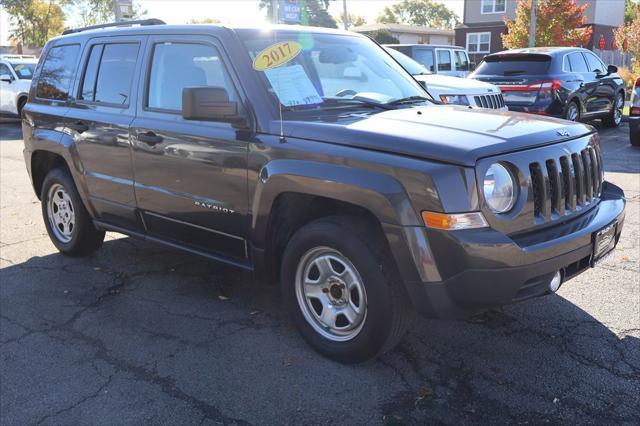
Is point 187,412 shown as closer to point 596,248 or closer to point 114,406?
point 114,406

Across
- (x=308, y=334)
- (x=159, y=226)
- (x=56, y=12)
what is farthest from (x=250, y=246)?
(x=56, y=12)

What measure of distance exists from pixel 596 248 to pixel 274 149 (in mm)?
1865

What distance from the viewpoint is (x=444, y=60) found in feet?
52.7

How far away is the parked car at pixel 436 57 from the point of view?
15188 mm

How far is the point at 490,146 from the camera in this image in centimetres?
300

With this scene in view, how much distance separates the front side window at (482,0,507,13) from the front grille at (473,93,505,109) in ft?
114

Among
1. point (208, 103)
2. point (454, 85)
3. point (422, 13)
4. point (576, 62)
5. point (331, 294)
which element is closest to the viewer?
point (331, 294)

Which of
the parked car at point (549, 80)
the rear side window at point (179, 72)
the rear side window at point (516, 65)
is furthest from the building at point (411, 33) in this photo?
the rear side window at point (179, 72)

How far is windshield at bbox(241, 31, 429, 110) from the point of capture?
3717 millimetres

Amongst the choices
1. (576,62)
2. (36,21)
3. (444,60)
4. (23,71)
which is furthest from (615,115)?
(36,21)

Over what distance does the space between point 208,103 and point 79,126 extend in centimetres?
181

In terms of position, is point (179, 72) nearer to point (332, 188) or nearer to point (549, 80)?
point (332, 188)

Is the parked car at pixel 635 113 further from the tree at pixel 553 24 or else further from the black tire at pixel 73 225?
the tree at pixel 553 24

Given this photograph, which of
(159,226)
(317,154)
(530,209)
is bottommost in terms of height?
(159,226)
